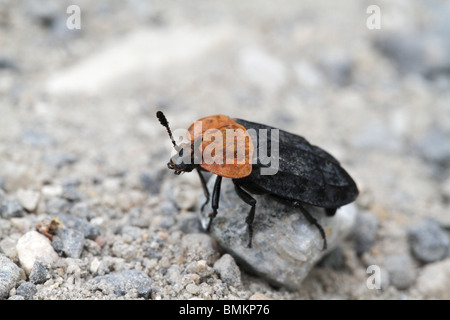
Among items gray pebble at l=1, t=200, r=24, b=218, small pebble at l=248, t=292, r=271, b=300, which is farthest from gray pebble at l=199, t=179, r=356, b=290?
gray pebble at l=1, t=200, r=24, b=218

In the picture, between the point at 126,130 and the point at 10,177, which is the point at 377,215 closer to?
the point at 126,130

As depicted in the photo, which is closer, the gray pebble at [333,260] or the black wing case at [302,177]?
the black wing case at [302,177]

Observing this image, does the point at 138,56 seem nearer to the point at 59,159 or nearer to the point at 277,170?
the point at 59,159

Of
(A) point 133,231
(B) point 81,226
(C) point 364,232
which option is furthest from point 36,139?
(C) point 364,232

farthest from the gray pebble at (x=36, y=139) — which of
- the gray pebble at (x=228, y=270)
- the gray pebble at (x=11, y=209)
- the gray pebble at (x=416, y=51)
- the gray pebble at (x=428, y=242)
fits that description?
the gray pebble at (x=416, y=51)

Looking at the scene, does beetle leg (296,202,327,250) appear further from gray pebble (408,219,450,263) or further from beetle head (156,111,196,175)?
gray pebble (408,219,450,263)

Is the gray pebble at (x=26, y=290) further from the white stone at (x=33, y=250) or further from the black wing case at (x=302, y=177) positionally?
the black wing case at (x=302, y=177)
